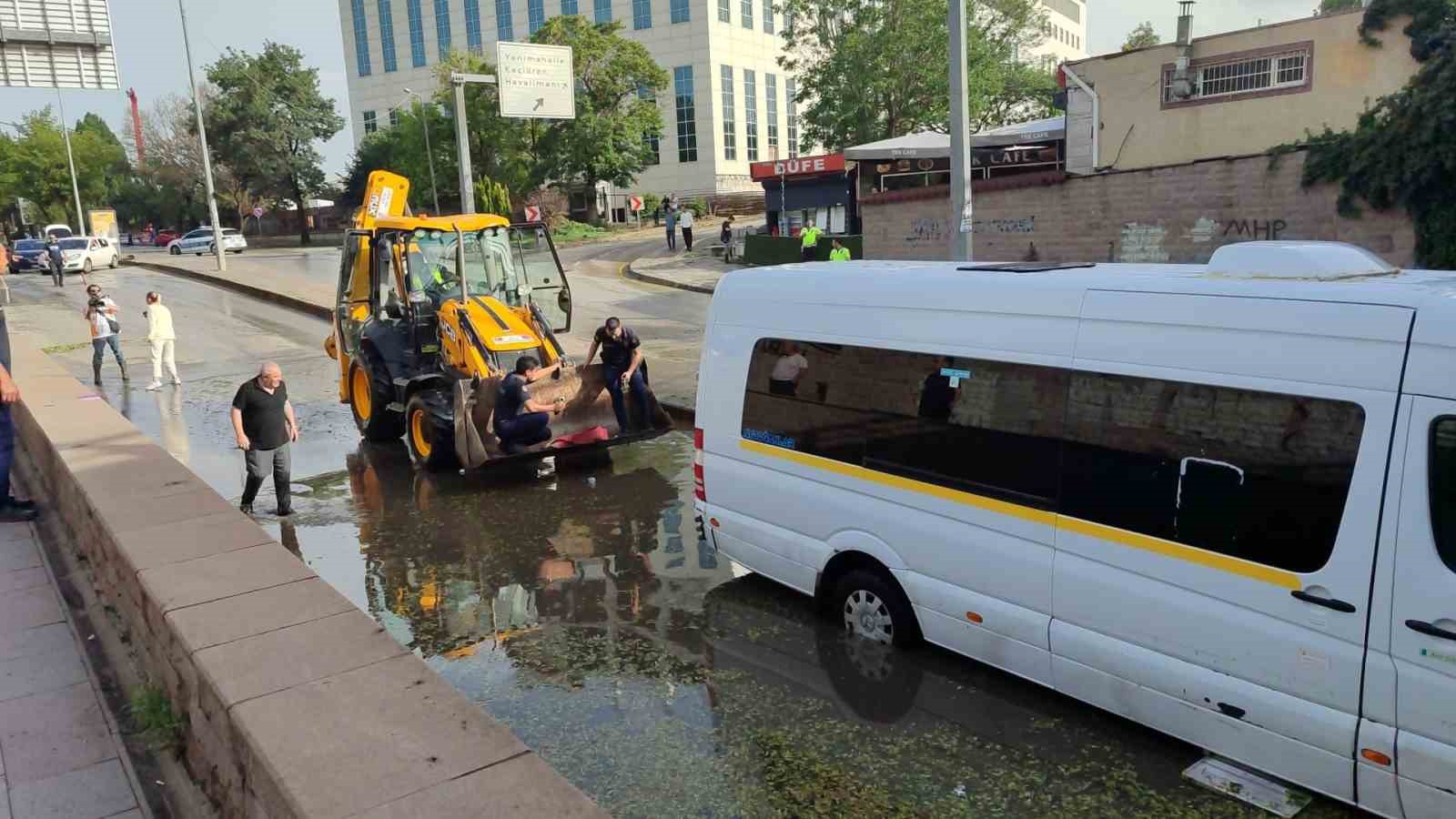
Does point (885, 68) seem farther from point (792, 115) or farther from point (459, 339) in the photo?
point (792, 115)

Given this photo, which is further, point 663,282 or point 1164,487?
point 663,282

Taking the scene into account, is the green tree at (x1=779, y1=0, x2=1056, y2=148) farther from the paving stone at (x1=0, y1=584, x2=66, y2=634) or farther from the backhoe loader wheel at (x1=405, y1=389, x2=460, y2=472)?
the paving stone at (x1=0, y1=584, x2=66, y2=634)

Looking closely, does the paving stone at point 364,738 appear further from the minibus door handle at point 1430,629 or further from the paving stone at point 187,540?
the minibus door handle at point 1430,629

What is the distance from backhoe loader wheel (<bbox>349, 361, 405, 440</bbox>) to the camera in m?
12.9

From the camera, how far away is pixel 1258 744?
14.6 ft

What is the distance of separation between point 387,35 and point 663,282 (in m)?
61.1

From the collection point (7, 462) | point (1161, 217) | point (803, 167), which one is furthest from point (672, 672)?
point (803, 167)

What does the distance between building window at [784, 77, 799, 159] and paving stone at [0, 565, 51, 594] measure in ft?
230

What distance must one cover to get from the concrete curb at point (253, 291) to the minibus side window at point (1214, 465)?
23460 millimetres

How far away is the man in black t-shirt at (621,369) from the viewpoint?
11.3 meters

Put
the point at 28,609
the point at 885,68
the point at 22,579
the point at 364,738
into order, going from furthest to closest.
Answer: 1. the point at 885,68
2. the point at 22,579
3. the point at 28,609
4. the point at 364,738

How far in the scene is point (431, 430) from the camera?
11297 millimetres

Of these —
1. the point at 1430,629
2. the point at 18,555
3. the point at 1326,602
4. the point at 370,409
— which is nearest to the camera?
the point at 1430,629

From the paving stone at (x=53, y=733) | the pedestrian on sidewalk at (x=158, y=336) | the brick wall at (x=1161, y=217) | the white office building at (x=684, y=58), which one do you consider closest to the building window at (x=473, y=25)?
the white office building at (x=684, y=58)
